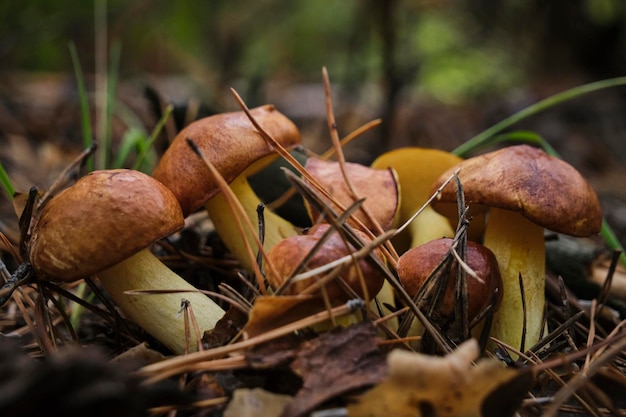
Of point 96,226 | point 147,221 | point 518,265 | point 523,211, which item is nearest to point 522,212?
point 523,211

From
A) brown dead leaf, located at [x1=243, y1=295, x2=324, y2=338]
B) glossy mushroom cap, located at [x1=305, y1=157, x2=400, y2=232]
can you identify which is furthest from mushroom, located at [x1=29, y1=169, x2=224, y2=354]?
glossy mushroom cap, located at [x1=305, y1=157, x2=400, y2=232]

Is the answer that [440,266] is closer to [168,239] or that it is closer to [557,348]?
[557,348]

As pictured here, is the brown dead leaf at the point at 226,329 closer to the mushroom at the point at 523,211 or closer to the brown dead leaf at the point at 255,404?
the brown dead leaf at the point at 255,404

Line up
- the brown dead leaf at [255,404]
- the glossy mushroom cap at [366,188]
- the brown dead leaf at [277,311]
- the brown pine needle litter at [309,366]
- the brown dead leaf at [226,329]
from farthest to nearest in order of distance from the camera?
the glossy mushroom cap at [366,188]
the brown dead leaf at [226,329]
the brown dead leaf at [277,311]
the brown dead leaf at [255,404]
the brown pine needle litter at [309,366]

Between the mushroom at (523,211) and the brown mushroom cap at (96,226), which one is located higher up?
the brown mushroom cap at (96,226)

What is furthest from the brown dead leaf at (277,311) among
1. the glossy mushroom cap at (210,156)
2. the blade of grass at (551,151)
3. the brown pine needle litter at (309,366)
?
the blade of grass at (551,151)

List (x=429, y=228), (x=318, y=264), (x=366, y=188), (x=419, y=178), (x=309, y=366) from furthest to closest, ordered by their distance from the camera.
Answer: (x=419, y=178) < (x=429, y=228) < (x=366, y=188) < (x=318, y=264) < (x=309, y=366)

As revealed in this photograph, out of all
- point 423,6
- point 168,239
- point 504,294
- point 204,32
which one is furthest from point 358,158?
point 204,32

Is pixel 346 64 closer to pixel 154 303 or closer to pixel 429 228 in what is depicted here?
pixel 429 228
